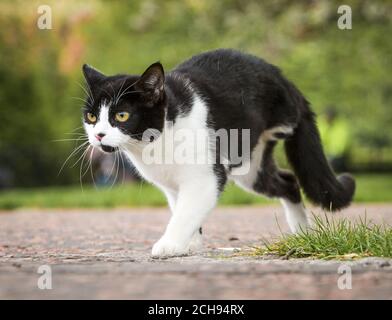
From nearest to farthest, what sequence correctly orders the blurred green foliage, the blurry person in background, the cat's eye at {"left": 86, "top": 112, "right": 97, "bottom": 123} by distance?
the cat's eye at {"left": 86, "top": 112, "right": 97, "bottom": 123}
the blurry person in background
the blurred green foliage

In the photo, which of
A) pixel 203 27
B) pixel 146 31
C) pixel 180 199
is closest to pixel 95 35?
pixel 146 31

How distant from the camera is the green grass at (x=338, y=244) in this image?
480 centimetres

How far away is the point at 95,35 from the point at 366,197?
478 inches

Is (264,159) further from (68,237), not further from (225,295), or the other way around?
(225,295)

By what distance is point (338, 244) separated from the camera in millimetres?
4934

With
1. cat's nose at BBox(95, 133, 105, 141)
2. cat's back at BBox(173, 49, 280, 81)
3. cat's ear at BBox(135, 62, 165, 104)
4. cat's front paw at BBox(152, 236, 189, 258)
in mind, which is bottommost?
cat's front paw at BBox(152, 236, 189, 258)

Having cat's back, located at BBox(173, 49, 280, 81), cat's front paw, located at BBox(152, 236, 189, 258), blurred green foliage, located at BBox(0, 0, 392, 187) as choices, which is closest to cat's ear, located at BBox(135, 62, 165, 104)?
cat's back, located at BBox(173, 49, 280, 81)

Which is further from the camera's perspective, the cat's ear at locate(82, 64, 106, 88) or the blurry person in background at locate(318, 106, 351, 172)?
the blurry person in background at locate(318, 106, 351, 172)

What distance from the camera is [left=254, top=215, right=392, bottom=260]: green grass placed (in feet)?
15.8

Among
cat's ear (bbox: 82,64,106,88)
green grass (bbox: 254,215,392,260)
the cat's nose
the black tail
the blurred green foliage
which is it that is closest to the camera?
green grass (bbox: 254,215,392,260)

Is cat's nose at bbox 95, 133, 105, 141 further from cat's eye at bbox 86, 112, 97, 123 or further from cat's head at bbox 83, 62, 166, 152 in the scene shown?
cat's eye at bbox 86, 112, 97, 123

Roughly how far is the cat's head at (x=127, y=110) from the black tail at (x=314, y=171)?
5.51 feet

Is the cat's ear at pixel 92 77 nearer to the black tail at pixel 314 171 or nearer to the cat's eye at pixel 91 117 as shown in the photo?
the cat's eye at pixel 91 117
